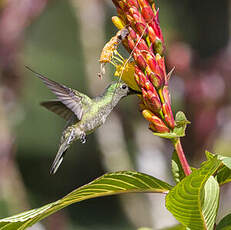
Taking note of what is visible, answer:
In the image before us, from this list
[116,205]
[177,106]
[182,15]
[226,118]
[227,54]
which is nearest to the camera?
[226,118]

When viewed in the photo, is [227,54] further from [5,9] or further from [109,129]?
[5,9]

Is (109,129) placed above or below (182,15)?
below

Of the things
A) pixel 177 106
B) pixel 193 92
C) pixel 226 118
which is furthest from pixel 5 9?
pixel 177 106

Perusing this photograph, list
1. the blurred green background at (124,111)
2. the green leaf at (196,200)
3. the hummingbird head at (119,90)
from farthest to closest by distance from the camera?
the blurred green background at (124,111) < the hummingbird head at (119,90) < the green leaf at (196,200)

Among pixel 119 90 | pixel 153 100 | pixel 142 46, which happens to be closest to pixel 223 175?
pixel 153 100

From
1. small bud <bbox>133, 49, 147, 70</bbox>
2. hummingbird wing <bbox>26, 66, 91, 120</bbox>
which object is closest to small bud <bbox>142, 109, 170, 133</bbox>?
small bud <bbox>133, 49, 147, 70</bbox>

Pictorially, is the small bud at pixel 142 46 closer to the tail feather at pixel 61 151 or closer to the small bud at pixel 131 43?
the small bud at pixel 131 43

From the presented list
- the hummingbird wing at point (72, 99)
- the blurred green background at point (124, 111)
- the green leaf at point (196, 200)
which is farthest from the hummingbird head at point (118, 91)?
the blurred green background at point (124, 111)
